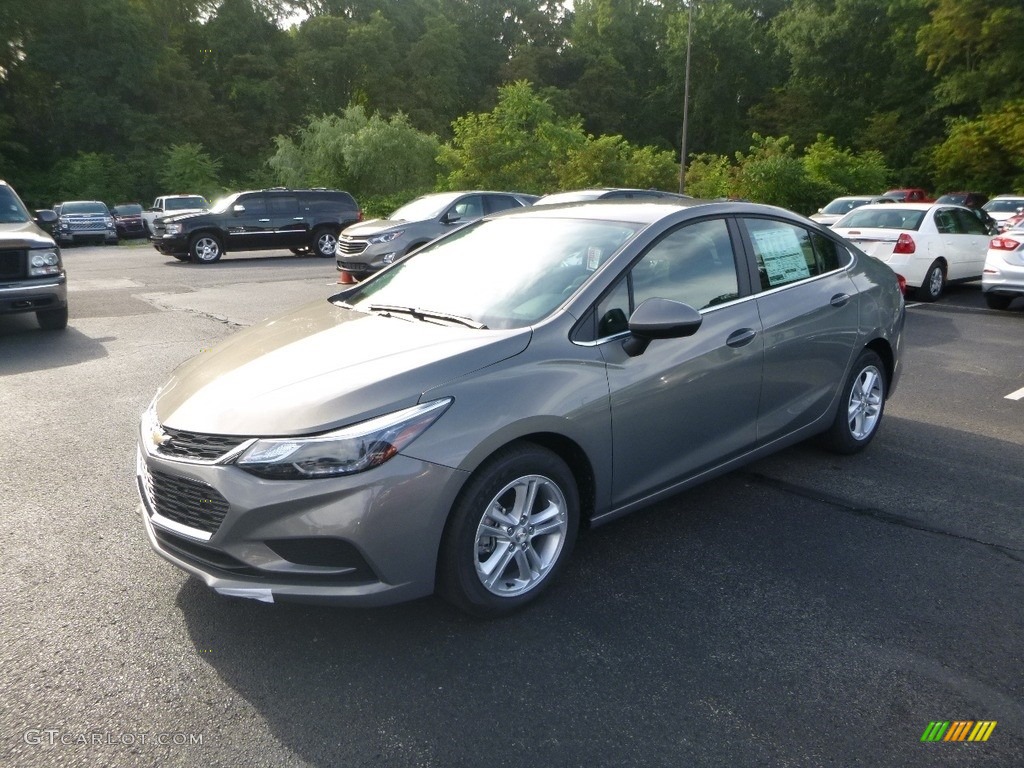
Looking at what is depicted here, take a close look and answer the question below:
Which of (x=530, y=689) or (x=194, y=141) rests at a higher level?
(x=194, y=141)

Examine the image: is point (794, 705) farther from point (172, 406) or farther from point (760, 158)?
point (760, 158)

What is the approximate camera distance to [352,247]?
15.1m

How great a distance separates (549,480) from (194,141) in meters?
52.7

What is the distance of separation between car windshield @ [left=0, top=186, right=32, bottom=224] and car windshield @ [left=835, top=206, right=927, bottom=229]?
11.6 meters

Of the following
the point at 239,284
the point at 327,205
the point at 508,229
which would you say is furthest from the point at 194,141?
the point at 508,229

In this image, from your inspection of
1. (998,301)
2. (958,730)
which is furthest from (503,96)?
(958,730)

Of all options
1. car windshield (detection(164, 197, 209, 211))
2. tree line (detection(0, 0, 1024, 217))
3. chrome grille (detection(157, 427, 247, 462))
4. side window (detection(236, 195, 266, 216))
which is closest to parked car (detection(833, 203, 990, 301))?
chrome grille (detection(157, 427, 247, 462))

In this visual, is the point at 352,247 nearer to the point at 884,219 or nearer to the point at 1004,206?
the point at 884,219

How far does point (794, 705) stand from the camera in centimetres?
283

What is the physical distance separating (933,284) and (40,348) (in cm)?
1207

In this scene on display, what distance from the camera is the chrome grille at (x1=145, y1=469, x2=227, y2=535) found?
9.90 feet

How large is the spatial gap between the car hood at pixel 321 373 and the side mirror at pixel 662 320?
19.0 inches

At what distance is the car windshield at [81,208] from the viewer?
30.6 m

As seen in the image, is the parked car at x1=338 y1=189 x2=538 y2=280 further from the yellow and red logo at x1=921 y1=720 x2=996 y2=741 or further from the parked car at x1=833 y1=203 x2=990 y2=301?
the yellow and red logo at x1=921 y1=720 x2=996 y2=741
